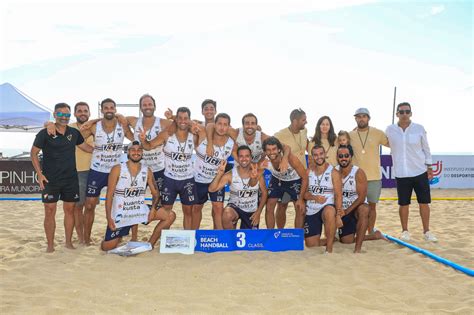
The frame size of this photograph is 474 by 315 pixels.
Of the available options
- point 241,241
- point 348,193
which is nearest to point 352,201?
point 348,193

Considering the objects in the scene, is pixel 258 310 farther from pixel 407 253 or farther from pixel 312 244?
pixel 407 253

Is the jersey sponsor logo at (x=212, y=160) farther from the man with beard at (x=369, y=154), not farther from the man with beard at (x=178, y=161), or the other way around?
the man with beard at (x=369, y=154)

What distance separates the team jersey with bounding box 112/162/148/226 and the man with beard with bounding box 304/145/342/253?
210 cm

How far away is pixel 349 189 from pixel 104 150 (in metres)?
3.24

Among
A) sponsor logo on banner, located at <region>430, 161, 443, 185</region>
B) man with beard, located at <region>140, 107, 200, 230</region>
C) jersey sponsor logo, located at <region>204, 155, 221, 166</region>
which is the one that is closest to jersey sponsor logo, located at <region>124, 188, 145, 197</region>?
man with beard, located at <region>140, 107, 200, 230</region>

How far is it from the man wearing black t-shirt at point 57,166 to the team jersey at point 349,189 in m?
3.43

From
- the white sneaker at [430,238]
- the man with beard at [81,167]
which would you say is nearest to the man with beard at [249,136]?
the man with beard at [81,167]

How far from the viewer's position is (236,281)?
3758 mm

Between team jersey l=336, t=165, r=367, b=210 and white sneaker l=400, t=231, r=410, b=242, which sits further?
white sneaker l=400, t=231, r=410, b=242

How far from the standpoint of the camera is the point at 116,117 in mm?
5324

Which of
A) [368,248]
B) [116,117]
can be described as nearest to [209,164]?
[116,117]

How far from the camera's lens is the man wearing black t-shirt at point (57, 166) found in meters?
4.89

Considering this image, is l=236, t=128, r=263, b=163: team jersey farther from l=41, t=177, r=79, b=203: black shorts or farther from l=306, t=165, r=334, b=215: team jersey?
l=41, t=177, r=79, b=203: black shorts

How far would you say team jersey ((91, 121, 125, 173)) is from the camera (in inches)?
206
